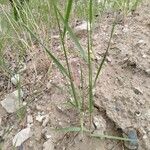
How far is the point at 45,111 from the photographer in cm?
139

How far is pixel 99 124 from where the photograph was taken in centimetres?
128

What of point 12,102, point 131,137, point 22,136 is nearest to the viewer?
point 131,137

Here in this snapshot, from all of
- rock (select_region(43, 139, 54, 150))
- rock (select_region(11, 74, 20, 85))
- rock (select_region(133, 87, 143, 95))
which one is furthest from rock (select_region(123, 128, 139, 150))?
rock (select_region(11, 74, 20, 85))

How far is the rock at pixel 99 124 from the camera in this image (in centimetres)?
127

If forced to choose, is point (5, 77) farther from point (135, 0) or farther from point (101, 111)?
point (135, 0)

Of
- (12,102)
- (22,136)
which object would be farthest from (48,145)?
(12,102)

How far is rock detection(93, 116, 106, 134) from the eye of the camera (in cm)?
127

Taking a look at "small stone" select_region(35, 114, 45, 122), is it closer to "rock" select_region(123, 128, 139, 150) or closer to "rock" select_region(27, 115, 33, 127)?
"rock" select_region(27, 115, 33, 127)

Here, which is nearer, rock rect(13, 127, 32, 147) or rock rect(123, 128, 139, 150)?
rock rect(123, 128, 139, 150)

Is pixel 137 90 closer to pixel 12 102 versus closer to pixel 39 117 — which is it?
pixel 39 117

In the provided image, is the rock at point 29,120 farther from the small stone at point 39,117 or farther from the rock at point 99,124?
the rock at point 99,124

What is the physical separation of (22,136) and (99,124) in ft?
0.99

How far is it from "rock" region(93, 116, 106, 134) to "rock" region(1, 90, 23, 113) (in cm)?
35

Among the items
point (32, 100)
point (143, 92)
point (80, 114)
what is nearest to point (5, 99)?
point (32, 100)
